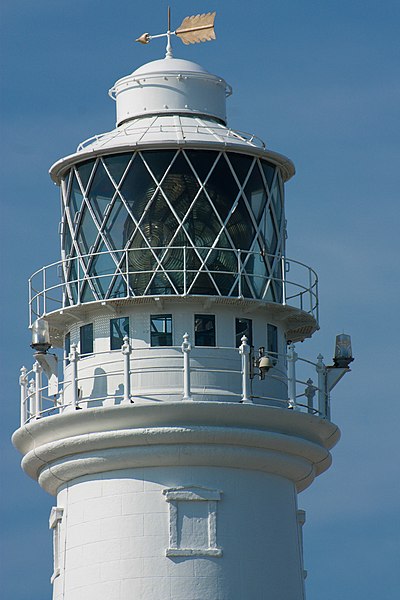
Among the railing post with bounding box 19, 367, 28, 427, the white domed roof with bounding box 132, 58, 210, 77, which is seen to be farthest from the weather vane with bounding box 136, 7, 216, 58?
the railing post with bounding box 19, 367, 28, 427

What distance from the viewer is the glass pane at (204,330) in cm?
4284

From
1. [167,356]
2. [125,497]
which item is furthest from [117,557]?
[167,356]

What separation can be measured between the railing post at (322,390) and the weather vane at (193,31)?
272 inches

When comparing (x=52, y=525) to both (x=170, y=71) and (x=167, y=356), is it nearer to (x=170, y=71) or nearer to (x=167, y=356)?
(x=167, y=356)

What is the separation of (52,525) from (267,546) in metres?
4.41

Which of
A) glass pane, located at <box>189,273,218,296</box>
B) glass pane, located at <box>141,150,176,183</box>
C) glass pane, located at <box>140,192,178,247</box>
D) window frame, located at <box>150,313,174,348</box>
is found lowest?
window frame, located at <box>150,313,174,348</box>

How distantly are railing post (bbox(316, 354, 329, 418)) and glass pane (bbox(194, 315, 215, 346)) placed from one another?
2712 millimetres

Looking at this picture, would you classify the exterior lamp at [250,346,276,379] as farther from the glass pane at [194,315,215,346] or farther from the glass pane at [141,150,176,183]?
the glass pane at [141,150,176,183]

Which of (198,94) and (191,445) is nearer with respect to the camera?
(191,445)

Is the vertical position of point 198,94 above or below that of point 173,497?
above

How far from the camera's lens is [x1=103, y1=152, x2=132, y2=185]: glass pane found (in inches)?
1715

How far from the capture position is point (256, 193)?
145ft

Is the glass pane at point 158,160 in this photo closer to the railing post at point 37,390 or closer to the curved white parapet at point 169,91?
the curved white parapet at point 169,91

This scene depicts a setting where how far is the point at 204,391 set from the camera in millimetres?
42406
